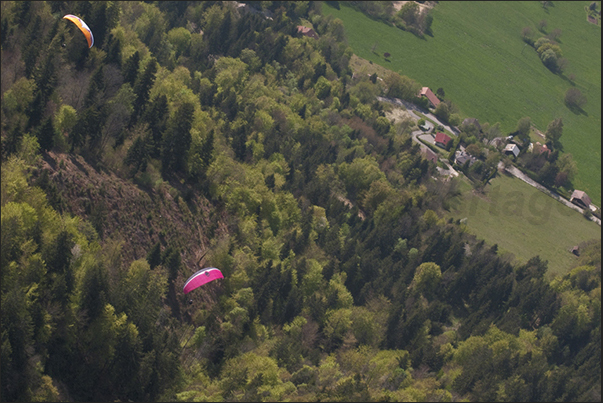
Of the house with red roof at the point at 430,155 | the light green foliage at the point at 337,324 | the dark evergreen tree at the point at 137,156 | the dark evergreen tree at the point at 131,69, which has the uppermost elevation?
the dark evergreen tree at the point at 131,69

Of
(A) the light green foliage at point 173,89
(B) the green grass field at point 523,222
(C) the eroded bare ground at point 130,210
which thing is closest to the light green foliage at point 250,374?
(C) the eroded bare ground at point 130,210

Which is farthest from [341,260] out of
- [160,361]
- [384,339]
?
[160,361]

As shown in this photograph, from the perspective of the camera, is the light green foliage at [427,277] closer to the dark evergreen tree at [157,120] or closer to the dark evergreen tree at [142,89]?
the dark evergreen tree at [157,120]

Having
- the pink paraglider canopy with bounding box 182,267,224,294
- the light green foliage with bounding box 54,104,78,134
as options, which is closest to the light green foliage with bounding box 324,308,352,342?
the pink paraglider canopy with bounding box 182,267,224,294

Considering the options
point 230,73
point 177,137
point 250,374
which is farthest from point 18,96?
point 230,73

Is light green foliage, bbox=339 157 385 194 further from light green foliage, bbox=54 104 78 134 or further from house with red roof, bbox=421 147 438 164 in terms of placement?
light green foliage, bbox=54 104 78 134
